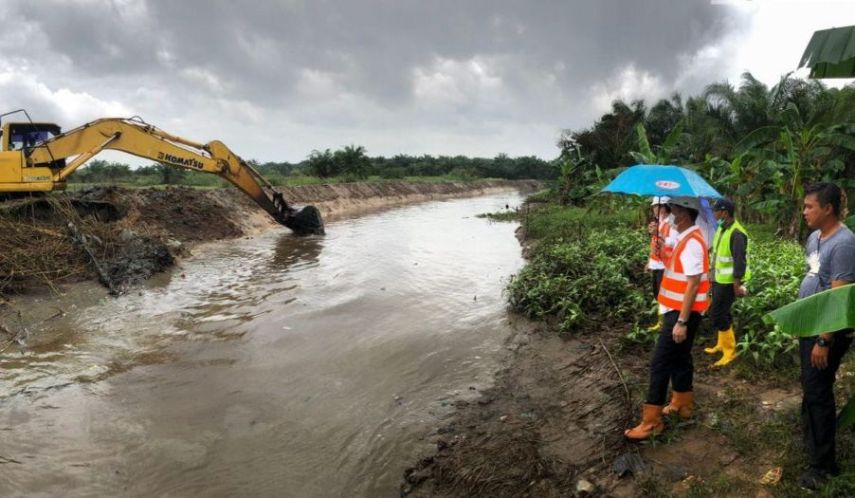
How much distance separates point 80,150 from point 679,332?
12.4m

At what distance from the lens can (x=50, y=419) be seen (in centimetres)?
483

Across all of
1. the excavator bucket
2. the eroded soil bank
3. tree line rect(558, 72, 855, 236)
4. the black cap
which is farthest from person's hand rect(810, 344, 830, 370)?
the excavator bucket

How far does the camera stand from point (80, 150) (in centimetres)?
1104

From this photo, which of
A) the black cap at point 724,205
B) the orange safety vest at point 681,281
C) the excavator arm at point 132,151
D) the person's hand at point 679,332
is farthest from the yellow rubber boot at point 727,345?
the excavator arm at point 132,151

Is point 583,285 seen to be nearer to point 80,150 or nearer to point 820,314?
point 820,314

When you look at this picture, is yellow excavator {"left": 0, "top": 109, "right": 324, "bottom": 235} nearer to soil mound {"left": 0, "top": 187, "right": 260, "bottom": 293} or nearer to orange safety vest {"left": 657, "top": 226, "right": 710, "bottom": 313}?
soil mound {"left": 0, "top": 187, "right": 260, "bottom": 293}

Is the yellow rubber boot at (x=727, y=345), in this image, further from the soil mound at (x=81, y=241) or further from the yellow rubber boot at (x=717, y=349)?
the soil mound at (x=81, y=241)

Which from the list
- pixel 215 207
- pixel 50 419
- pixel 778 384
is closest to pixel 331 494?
pixel 50 419

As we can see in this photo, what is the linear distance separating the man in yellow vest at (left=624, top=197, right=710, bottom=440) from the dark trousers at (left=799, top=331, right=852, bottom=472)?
0.71 meters

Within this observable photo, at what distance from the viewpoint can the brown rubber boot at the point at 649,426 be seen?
154 inches

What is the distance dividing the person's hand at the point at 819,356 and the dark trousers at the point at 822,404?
0.18 ft

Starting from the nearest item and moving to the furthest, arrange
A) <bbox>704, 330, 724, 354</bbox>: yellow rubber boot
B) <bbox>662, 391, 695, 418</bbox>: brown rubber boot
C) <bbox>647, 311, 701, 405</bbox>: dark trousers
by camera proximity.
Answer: <bbox>647, 311, 701, 405</bbox>: dark trousers
<bbox>662, 391, 695, 418</bbox>: brown rubber boot
<bbox>704, 330, 724, 354</bbox>: yellow rubber boot

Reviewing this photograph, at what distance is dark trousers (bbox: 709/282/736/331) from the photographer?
5.08 meters

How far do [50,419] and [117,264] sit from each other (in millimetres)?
6045
